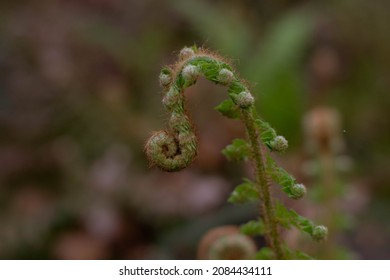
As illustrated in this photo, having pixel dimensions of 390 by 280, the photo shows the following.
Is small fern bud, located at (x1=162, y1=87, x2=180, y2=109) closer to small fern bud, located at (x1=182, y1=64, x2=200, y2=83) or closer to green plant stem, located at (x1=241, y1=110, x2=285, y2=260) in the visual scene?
small fern bud, located at (x1=182, y1=64, x2=200, y2=83)

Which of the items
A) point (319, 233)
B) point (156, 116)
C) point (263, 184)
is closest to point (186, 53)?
point (263, 184)

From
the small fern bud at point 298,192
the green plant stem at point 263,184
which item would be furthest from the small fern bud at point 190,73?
the small fern bud at point 298,192

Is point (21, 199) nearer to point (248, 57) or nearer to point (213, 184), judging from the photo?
point (213, 184)

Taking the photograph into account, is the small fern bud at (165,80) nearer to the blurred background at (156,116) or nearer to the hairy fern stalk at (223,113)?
the hairy fern stalk at (223,113)

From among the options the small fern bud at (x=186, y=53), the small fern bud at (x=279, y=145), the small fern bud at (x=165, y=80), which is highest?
the small fern bud at (x=186, y=53)

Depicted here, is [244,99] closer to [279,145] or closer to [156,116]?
[279,145]

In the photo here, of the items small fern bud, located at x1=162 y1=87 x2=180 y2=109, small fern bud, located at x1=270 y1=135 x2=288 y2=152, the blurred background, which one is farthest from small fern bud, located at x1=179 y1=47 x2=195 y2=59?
the blurred background
